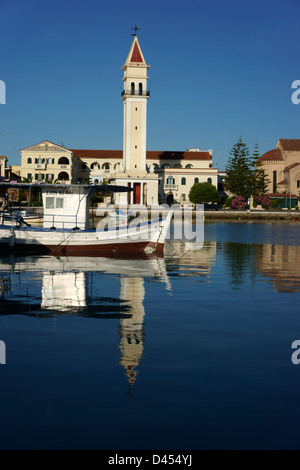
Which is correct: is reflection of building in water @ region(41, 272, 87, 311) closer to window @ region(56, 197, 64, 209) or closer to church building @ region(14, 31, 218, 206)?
window @ region(56, 197, 64, 209)

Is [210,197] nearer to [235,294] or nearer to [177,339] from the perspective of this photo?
[235,294]

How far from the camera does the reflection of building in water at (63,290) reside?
15242 millimetres

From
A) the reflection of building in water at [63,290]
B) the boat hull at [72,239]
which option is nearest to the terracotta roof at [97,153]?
the boat hull at [72,239]

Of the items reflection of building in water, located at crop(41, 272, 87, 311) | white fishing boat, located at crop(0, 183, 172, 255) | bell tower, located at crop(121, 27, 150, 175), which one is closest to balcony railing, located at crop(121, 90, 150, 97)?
bell tower, located at crop(121, 27, 150, 175)

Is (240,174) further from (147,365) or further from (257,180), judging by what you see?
(147,365)

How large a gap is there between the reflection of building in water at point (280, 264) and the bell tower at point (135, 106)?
49061 millimetres

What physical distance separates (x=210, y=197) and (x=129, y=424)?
88.1 metres

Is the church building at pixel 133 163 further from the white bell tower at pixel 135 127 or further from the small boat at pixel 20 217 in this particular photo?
the small boat at pixel 20 217

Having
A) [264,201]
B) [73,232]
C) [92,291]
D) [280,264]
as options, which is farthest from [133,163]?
[92,291]

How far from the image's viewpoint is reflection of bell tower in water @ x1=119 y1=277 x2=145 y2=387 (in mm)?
9601

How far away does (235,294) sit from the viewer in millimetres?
17703

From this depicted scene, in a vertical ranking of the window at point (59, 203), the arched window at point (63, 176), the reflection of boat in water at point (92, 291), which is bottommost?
the reflection of boat in water at point (92, 291)
